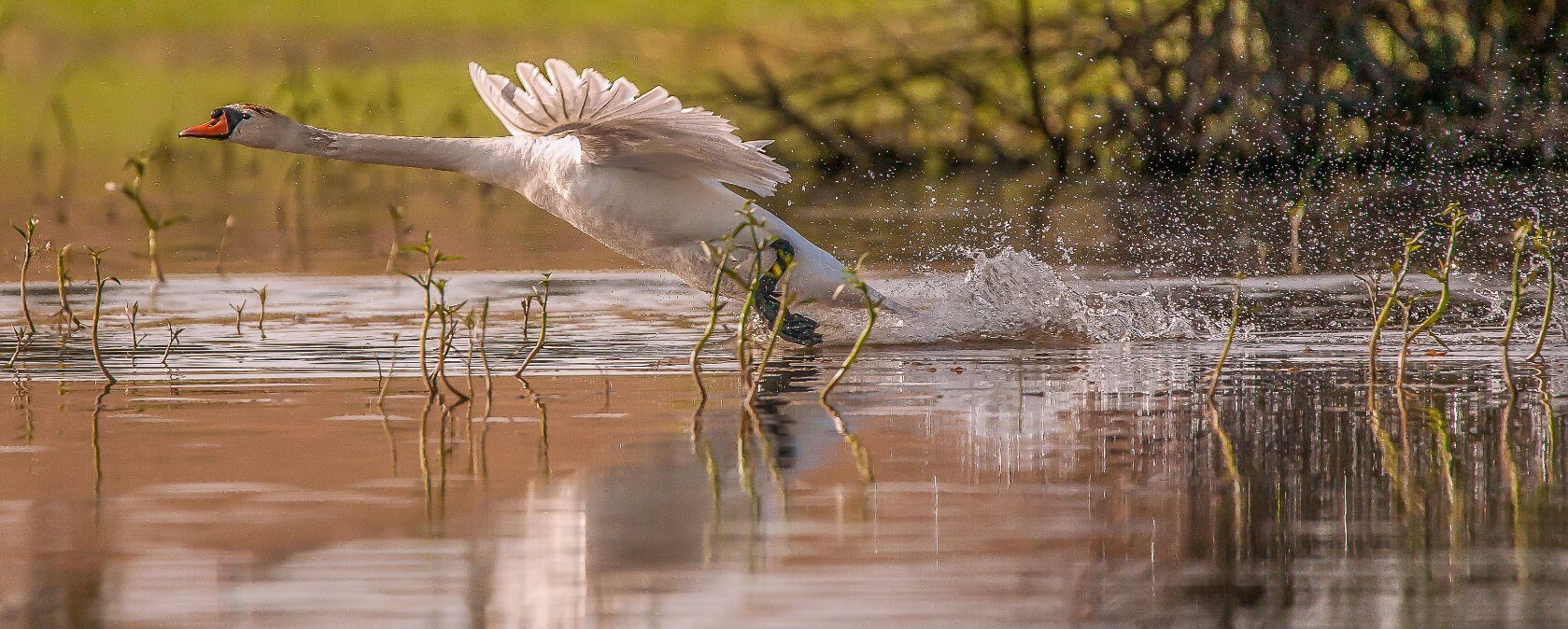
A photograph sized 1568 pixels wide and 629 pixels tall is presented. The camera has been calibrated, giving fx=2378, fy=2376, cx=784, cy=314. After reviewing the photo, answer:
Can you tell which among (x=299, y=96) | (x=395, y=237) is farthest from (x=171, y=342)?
(x=299, y=96)

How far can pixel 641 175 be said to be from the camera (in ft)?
29.3

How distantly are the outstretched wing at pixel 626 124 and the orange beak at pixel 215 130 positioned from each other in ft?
3.93

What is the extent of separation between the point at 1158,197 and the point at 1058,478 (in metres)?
11.7

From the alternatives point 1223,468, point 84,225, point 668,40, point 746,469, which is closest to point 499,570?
point 746,469

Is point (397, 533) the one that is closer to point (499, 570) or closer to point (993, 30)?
point (499, 570)

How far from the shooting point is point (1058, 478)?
557 centimetres

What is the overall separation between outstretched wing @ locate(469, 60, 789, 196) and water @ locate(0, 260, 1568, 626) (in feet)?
2.39

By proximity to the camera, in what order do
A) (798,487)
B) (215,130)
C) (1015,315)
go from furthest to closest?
(215,130)
(1015,315)
(798,487)

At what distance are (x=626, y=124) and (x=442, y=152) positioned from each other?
857 mm

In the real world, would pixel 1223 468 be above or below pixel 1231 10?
below

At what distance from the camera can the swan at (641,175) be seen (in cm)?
859

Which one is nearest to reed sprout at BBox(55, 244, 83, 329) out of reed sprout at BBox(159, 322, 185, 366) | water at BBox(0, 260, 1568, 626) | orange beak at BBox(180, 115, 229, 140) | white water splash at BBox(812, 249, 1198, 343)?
water at BBox(0, 260, 1568, 626)

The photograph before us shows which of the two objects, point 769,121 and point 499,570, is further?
point 769,121

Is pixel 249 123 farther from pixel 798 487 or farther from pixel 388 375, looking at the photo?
pixel 798 487
